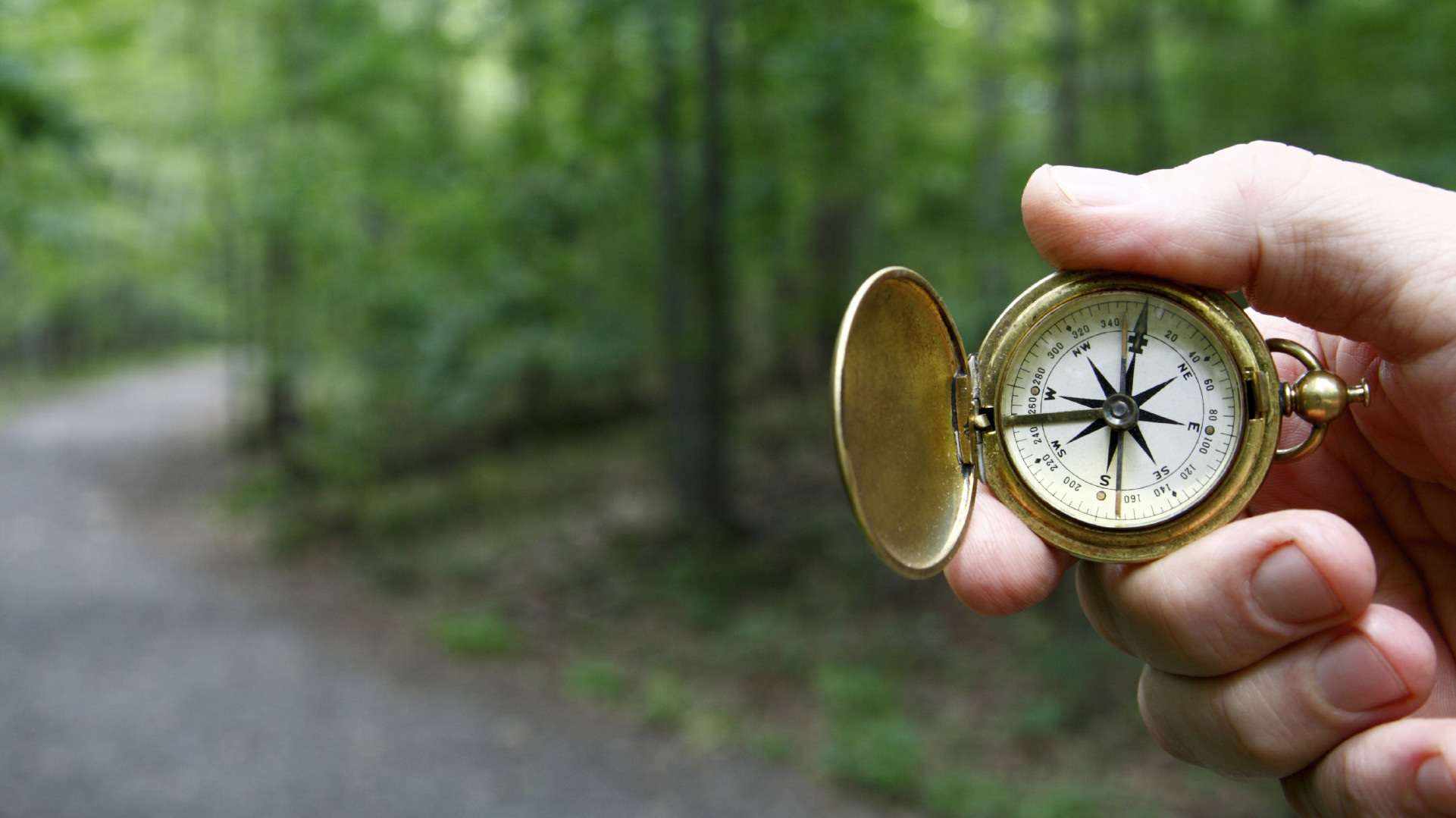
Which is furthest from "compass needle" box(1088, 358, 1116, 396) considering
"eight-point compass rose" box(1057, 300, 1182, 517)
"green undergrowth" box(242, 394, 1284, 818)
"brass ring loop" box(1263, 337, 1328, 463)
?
"green undergrowth" box(242, 394, 1284, 818)

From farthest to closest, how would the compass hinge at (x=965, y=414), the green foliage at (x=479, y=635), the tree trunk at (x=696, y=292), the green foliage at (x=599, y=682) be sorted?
the green foliage at (x=479, y=635) < the tree trunk at (x=696, y=292) < the green foliage at (x=599, y=682) < the compass hinge at (x=965, y=414)

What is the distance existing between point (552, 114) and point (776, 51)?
8.86 feet

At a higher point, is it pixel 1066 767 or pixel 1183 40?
pixel 1183 40

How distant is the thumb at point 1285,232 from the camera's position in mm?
1389

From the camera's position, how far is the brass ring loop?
4.61 feet

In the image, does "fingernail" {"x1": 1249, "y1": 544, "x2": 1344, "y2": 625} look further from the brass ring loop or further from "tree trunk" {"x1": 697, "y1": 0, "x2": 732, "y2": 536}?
"tree trunk" {"x1": 697, "y1": 0, "x2": 732, "y2": 536}

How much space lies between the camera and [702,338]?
8.52 m

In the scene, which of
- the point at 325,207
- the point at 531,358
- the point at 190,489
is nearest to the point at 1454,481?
the point at 531,358

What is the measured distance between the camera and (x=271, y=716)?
23.3ft

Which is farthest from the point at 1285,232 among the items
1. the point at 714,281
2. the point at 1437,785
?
the point at 714,281

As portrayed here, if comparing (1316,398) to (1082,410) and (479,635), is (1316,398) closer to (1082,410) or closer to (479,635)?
(1082,410)

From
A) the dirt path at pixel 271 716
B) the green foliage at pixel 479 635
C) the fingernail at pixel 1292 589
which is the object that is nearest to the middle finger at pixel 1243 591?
the fingernail at pixel 1292 589

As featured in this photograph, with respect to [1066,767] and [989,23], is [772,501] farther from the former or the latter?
[989,23]

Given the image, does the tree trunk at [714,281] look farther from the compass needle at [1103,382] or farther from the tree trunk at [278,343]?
the tree trunk at [278,343]
